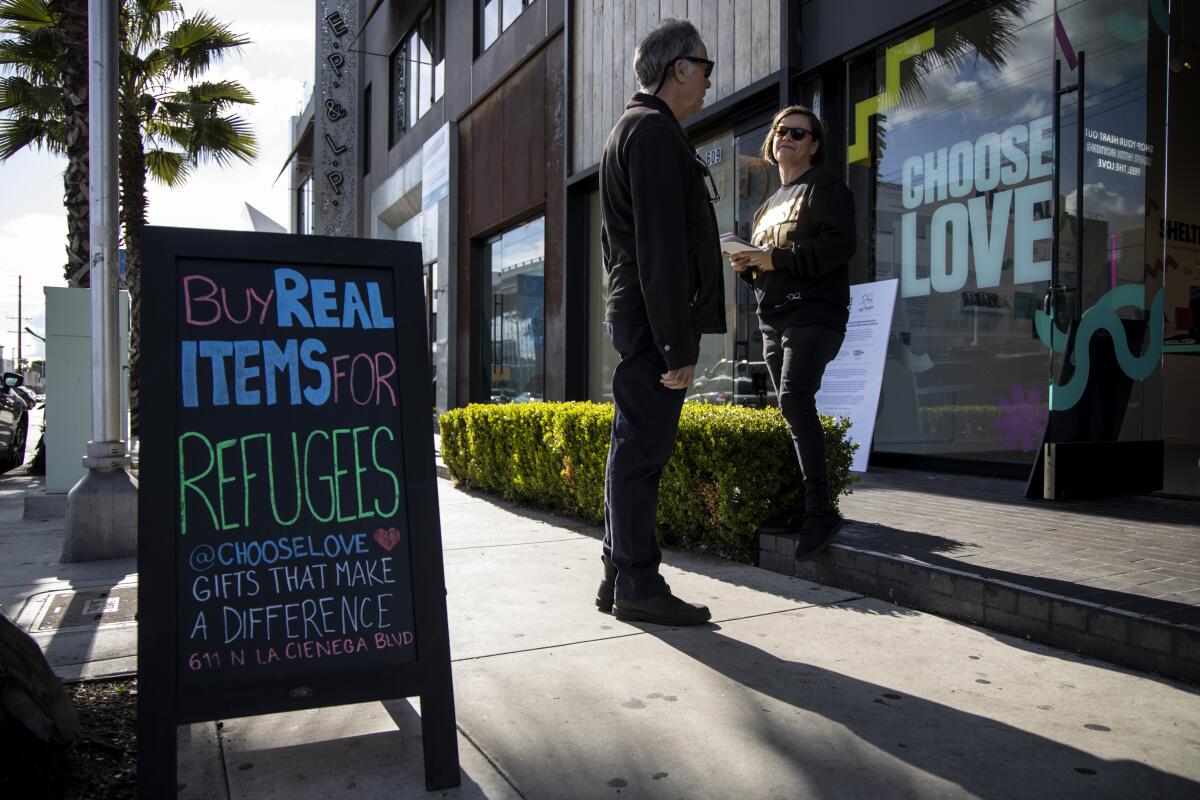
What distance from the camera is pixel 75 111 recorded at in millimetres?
8883

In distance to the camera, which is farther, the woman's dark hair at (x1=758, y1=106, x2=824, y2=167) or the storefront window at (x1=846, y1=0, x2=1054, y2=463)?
the storefront window at (x1=846, y1=0, x2=1054, y2=463)

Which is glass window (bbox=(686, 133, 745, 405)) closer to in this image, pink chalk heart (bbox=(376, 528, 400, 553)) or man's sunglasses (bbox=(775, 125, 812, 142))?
man's sunglasses (bbox=(775, 125, 812, 142))

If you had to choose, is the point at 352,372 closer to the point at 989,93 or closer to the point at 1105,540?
the point at 1105,540

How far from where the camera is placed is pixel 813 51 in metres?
7.13

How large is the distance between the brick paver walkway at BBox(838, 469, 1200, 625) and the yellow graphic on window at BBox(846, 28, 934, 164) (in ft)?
9.79

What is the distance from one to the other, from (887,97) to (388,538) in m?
6.27

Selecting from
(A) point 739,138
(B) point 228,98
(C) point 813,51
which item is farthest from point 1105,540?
(B) point 228,98

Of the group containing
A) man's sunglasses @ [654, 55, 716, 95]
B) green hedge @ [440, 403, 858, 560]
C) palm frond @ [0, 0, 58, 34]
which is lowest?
green hedge @ [440, 403, 858, 560]

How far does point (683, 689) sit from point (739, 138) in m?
6.66

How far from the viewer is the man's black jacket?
119 inches

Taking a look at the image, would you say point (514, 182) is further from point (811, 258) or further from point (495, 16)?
point (811, 258)

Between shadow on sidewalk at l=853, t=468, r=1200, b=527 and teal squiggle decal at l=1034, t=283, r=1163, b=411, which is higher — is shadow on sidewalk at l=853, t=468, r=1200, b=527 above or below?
below

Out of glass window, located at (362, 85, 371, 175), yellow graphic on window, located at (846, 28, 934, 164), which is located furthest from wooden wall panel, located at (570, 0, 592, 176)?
glass window, located at (362, 85, 371, 175)

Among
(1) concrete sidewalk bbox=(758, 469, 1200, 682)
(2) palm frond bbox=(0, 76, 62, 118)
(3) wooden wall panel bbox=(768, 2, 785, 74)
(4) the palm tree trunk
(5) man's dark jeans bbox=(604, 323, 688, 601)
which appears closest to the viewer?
(1) concrete sidewalk bbox=(758, 469, 1200, 682)
